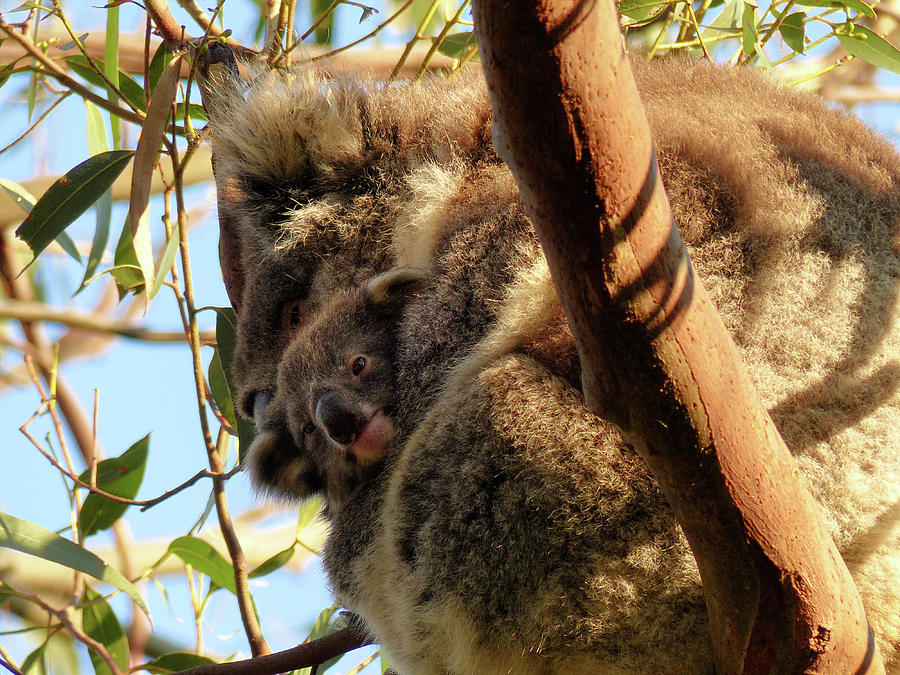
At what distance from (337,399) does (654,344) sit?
0.94 metres

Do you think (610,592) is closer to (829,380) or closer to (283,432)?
(829,380)

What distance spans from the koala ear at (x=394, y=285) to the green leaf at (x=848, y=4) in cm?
133

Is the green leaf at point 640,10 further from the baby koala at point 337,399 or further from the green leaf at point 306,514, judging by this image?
the green leaf at point 306,514

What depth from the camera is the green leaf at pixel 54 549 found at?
91.0 inches

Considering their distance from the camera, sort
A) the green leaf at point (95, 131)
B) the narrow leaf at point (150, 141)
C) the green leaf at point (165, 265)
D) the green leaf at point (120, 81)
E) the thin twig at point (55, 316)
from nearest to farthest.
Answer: the narrow leaf at point (150, 141)
the green leaf at point (165, 265)
the green leaf at point (120, 81)
the green leaf at point (95, 131)
the thin twig at point (55, 316)

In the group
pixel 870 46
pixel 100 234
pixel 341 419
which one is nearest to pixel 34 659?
pixel 100 234

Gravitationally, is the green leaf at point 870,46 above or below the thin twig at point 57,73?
below

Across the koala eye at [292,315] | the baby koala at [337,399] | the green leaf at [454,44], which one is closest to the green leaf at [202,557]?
the baby koala at [337,399]

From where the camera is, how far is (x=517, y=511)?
5.31ft

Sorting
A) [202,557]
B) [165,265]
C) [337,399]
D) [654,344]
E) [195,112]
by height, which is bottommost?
[202,557]

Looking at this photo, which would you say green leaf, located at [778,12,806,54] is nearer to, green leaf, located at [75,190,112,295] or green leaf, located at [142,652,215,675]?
green leaf, located at [75,190,112,295]

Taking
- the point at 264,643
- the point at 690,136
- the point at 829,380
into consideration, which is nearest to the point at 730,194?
the point at 690,136

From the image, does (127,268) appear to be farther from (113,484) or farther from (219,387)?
(113,484)

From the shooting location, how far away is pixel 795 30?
2826mm
